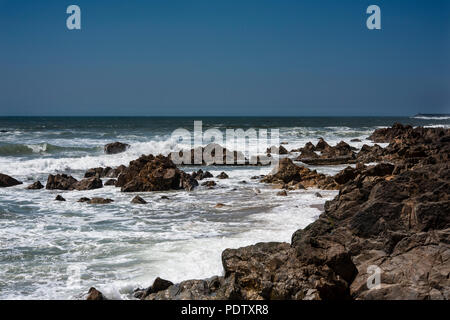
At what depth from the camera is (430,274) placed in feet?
20.9

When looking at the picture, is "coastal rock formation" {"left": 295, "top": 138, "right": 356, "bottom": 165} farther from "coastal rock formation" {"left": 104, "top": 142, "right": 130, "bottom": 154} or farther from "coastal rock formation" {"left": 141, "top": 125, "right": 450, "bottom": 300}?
"coastal rock formation" {"left": 141, "top": 125, "right": 450, "bottom": 300}

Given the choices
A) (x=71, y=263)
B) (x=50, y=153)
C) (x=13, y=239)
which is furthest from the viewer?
(x=50, y=153)

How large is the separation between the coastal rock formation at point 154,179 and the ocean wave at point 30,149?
17.6m

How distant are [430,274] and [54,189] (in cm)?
1534

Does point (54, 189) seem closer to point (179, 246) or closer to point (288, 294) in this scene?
point (179, 246)

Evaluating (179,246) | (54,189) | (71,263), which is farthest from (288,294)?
(54,189)

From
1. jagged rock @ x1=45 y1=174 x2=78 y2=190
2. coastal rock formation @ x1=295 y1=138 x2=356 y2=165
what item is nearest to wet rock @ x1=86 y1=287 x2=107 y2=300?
jagged rock @ x1=45 y1=174 x2=78 y2=190

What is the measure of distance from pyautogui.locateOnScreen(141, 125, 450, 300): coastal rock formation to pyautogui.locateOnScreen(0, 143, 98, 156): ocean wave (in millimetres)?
29827

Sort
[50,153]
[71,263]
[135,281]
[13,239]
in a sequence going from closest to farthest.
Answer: [135,281]
[71,263]
[13,239]
[50,153]

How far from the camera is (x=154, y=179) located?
1823cm

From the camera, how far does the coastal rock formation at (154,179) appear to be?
1792 cm

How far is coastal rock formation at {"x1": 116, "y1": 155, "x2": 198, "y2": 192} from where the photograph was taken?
17.9 m

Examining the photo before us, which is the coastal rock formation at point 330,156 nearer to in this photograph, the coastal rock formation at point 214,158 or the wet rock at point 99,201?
the coastal rock formation at point 214,158
